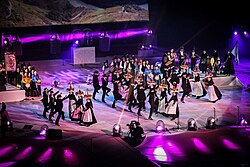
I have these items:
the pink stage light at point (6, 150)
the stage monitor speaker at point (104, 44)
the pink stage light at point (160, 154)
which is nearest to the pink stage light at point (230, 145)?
the pink stage light at point (160, 154)

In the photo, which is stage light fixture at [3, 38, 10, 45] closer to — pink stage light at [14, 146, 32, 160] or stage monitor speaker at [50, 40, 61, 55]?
stage monitor speaker at [50, 40, 61, 55]

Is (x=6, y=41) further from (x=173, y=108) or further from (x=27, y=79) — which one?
(x=173, y=108)

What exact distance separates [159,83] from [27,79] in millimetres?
6217

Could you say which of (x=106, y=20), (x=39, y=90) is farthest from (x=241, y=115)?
(x=106, y=20)

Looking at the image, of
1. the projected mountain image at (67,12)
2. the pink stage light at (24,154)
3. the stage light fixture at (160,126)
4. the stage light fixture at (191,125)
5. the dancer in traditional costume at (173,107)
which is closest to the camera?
the pink stage light at (24,154)

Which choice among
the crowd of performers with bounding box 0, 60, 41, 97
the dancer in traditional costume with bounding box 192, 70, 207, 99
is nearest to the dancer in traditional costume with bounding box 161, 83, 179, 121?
the dancer in traditional costume with bounding box 192, 70, 207, 99

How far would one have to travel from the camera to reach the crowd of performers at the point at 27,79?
24.0 metres

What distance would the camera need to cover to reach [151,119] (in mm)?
20812

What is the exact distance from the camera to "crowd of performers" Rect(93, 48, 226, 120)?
20.8m

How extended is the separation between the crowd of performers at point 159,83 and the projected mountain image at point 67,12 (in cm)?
910

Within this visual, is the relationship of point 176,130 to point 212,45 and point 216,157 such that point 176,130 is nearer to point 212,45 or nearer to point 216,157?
point 216,157

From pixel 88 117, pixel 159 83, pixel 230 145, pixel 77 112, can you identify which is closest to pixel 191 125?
pixel 230 145

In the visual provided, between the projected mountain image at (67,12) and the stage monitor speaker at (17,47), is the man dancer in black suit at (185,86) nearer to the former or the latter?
the projected mountain image at (67,12)

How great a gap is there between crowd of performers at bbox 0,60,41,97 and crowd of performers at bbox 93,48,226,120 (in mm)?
2727
